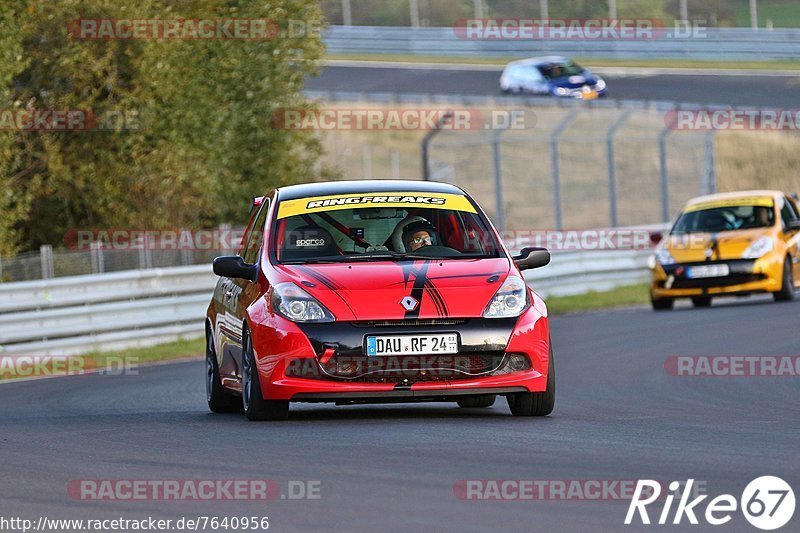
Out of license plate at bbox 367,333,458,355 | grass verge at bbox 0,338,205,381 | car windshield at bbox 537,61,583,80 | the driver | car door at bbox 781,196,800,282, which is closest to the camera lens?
license plate at bbox 367,333,458,355

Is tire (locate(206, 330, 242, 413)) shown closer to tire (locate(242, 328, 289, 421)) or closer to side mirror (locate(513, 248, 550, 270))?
tire (locate(242, 328, 289, 421))

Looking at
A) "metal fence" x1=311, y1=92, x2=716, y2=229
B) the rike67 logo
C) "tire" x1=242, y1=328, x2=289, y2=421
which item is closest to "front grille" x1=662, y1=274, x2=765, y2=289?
"tire" x1=242, y1=328, x2=289, y2=421

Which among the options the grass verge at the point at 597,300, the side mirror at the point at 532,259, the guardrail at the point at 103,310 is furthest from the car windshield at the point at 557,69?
the side mirror at the point at 532,259

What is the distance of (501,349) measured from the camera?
995 cm

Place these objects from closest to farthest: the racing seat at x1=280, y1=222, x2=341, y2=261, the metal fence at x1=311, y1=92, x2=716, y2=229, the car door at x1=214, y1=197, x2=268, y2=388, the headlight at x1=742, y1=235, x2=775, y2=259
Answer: the racing seat at x1=280, y1=222, x2=341, y2=261 < the car door at x1=214, y1=197, x2=268, y2=388 < the headlight at x1=742, y1=235, x2=775, y2=259 < the metal fence at x1=311, y1=92, x2=716, y2=229

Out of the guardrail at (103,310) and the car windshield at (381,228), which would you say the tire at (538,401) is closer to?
the car windshield at (381,228)

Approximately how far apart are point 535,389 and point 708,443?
168 cm

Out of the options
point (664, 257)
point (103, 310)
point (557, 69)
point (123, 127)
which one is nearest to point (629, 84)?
point (557, 69)

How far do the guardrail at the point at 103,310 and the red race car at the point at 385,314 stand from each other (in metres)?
9.49

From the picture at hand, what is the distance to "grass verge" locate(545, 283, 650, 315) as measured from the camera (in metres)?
26.0

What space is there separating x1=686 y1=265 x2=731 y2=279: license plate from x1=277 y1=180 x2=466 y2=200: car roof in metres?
12.1

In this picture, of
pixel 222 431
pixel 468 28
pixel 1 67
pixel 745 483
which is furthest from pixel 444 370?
pixel 468 28

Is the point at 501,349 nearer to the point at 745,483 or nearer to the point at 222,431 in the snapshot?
the point at 222,431

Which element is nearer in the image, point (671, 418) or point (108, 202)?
point (671, 418)
